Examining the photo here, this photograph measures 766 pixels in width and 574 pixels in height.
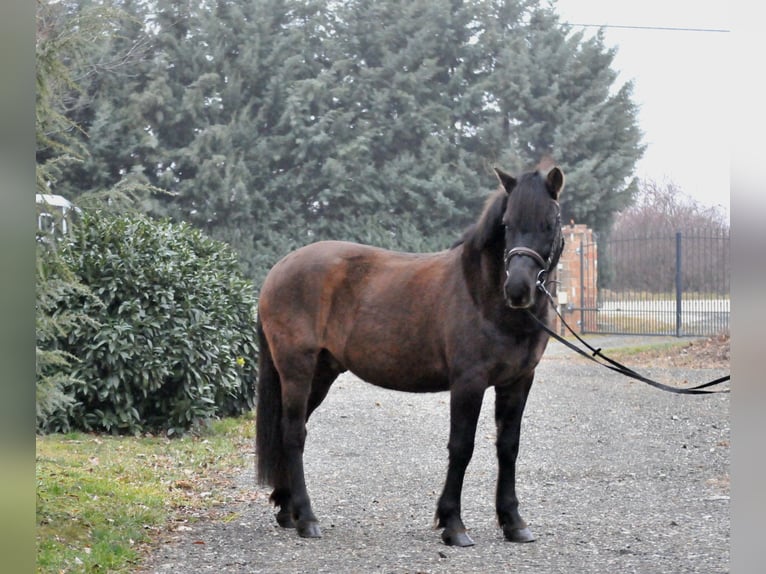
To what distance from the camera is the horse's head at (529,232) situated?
3.56 meters

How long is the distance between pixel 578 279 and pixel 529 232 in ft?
31.6

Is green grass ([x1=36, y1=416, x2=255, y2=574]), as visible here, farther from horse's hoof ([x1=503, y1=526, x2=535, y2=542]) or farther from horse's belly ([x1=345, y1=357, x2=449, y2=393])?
horse's hoof ([x1=503, y1=526, x2=535, y2=542])

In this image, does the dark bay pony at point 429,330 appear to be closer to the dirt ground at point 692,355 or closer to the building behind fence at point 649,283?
the dirt ground at point 692,355

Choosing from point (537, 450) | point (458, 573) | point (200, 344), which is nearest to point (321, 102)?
point (200, 344)

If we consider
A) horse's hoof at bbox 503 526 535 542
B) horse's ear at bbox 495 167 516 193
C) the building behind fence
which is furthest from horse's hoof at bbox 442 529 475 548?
the building behind fence

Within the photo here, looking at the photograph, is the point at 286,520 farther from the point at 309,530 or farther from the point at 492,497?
the point at 492,497

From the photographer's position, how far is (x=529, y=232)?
362 centimetres

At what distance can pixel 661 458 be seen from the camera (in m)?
6.41

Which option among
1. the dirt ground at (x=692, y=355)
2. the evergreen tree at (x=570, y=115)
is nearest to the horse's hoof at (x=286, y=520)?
the evergreen tree at (x=570, y=115)

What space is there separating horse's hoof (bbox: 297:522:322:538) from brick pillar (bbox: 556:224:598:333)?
26.6 ft

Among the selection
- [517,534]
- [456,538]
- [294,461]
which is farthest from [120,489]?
[517,534]

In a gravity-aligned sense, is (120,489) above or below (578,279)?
below

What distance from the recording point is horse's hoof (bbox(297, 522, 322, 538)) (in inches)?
159
